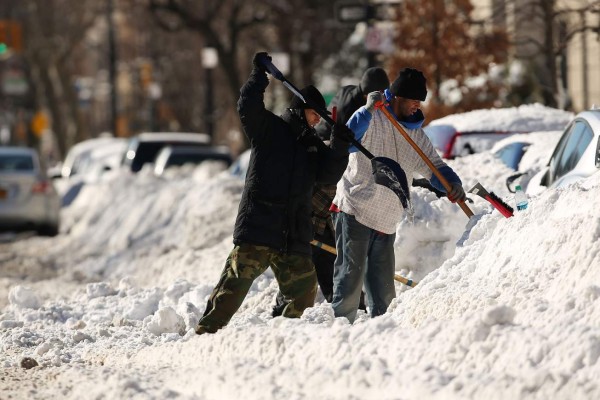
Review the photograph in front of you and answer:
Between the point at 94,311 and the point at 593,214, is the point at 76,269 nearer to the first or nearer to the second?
the point at 94,311

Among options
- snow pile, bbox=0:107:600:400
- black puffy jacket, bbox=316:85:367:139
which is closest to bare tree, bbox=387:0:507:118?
snow pile, bbox=0:107:600:400

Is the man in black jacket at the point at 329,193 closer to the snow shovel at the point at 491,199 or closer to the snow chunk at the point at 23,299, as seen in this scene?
the snow shovel at the point at 491,199

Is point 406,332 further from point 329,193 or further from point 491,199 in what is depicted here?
point 329,193

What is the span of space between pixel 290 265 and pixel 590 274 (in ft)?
6.46

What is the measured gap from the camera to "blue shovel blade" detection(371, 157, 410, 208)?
30.2ft

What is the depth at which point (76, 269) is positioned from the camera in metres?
19.4

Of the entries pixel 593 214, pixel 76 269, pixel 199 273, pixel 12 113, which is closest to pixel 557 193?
pixel 593 214

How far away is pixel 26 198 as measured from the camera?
24.9 metres

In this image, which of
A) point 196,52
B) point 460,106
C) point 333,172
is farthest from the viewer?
point 196,52

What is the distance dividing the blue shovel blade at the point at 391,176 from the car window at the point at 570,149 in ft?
7.04

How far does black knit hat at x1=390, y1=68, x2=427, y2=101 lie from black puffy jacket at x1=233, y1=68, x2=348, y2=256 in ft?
1.94

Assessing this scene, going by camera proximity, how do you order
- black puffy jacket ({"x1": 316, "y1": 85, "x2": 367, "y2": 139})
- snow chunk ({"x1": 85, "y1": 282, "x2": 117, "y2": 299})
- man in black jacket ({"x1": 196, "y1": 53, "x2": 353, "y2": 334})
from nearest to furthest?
man in black jacket ({"x1": 196, "y1": 53, "x2": 353, "y2": 334}) < black puffy jacket ({"x1": 316, "y1": 85, "x2": 367, "y2": 139}) < snow chunk ({"x1": 85, "y1": 282, "x2": 117, "y2": 299})

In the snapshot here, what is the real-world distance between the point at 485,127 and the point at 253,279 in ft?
27.4

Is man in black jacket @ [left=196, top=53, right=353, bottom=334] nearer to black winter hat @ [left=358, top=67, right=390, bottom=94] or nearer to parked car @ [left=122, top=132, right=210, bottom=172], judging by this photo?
black winter hat @ [left=358, top=67, right=390, bottom=94]
